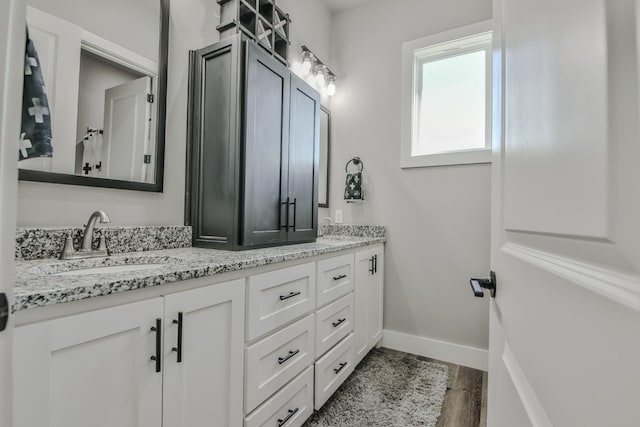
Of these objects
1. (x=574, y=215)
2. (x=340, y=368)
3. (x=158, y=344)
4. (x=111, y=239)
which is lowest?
(x=340, y=368)

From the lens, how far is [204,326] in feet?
3.11

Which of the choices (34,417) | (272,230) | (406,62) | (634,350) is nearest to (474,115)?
(406,62)

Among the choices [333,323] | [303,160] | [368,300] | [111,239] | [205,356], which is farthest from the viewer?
[368,300]

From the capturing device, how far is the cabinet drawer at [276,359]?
1121 mm

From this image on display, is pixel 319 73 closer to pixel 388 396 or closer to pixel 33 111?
pixel 33 111

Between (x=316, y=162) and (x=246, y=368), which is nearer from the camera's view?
(x=246, y=368)

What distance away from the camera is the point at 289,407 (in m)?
1.35

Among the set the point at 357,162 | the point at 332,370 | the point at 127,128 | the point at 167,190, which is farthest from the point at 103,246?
the point at 357,162

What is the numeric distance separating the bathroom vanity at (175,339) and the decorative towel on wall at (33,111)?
0.31 m

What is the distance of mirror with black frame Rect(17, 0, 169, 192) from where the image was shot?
108 centimetres

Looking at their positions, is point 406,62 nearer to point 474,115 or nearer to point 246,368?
point 474,115

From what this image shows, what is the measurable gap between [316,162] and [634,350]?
1.94 metres

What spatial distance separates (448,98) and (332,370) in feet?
7.32

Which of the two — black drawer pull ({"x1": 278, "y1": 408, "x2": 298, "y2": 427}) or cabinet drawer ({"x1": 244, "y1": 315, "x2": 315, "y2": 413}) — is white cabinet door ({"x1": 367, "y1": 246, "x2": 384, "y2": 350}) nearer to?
cabinet drawer ({"x1": 244, "y1": 315, "x2": 315, "y2": 413})
